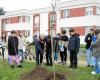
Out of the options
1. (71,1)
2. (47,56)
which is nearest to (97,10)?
(71,1)

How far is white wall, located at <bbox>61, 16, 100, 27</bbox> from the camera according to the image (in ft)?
155

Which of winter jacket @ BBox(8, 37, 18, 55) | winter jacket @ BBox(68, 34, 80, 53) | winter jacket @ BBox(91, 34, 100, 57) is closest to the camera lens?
winter jacket @ BBox(91, 34, 100, 57)

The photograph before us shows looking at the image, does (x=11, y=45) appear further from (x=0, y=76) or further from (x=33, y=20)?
(x=33, y=20)

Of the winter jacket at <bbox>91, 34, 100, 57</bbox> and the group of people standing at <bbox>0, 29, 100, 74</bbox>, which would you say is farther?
the group of people standing at <bbox>0, 29, 100, 74</bbox>

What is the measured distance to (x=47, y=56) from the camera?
16750mm

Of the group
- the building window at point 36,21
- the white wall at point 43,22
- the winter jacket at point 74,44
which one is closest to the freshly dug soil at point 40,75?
the winter jacket at point 74,44

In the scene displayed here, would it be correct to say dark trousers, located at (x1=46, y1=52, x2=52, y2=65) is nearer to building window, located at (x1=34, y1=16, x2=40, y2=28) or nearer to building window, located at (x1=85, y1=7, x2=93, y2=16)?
building window, located at (x1=85, y1=7, x2=93, y2=16)

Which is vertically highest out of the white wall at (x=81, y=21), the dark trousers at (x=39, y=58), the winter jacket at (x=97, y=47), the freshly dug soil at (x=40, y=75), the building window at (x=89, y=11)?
the building window at (x=89, y=11)

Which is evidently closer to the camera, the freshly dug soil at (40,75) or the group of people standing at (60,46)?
the freshly dug soil at (40,75)

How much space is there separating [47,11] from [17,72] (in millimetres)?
45356

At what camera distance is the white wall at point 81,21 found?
47312mm

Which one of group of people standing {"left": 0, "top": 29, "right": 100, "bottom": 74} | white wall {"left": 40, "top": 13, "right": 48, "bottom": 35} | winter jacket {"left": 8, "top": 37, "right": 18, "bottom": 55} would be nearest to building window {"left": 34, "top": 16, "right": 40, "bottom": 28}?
white wall {"left": 40, "top": 13, "right": 48, "bottom": 35}

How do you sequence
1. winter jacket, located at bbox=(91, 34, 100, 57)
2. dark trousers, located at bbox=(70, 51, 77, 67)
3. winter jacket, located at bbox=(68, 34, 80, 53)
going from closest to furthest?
1. winter jacket, located at bbox=(91, 34, 100, 57)
2. winter jacket, located at bbox=(68, 34, 80, 53)
3. dark trousers, located at bbox=(70, 51, 77, 67)

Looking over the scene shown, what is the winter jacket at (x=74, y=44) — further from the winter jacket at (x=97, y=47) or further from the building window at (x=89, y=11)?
the building window at (x=89, y=11)
